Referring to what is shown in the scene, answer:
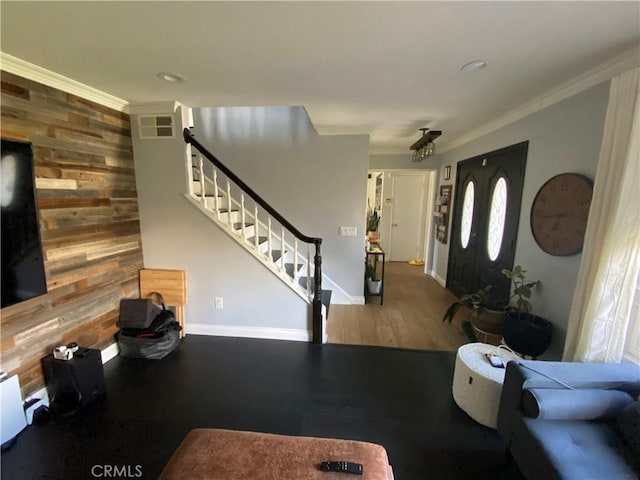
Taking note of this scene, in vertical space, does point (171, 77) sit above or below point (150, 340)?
above

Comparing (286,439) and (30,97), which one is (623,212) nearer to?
(286,439)

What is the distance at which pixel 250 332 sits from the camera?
308 cm

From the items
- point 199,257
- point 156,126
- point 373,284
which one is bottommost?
point 373,284

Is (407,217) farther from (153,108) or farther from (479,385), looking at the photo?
(153,108)

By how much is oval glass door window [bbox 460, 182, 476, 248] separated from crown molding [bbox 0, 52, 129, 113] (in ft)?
13.7

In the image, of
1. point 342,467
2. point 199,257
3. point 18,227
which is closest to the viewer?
point 342,467

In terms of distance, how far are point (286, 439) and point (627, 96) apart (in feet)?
8.52

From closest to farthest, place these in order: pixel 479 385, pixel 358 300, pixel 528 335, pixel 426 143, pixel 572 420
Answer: pixel 572 420 → pixel 479 385 → pixel 528 335 → pixel 426 143 → pixel 358 300

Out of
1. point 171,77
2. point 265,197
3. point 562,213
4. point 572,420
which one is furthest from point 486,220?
point 171,77

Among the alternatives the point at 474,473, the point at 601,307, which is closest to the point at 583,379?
the point at 601,307

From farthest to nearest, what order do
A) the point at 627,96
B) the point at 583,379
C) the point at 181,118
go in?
the point at 181,118 → the point at 627,96 → the point at 583,379

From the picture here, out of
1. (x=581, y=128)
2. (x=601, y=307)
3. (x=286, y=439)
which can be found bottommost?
(x=286, y=439)

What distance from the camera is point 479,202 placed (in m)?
3.73

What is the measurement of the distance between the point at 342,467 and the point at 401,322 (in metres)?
2.49
